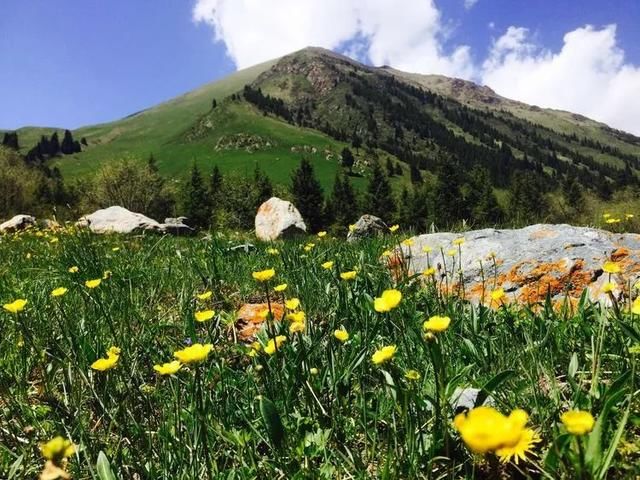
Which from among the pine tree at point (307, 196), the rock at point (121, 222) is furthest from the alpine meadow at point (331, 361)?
the pine tree at point (307, 196)

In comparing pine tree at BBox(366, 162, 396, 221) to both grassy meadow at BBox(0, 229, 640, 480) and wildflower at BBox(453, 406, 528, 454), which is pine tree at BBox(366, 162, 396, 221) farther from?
wildflower at BBox(453, 406, 528, 454)

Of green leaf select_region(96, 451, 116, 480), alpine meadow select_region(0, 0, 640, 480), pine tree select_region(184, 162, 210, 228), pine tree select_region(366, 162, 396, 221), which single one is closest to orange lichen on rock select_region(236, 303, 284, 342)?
alpine meadow select_region(0, 0, 640, 480)

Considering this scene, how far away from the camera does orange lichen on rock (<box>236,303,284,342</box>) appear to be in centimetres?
367

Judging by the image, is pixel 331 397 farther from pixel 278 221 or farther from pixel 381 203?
pixel 381 203

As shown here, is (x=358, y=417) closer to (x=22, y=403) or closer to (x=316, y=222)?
(x=22, y=403)

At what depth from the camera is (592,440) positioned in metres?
1.25

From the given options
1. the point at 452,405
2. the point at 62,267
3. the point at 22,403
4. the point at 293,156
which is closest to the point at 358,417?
the point at 452,405

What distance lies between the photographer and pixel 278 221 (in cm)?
1962

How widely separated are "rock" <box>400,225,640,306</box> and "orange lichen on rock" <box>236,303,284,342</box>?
3.79 ft

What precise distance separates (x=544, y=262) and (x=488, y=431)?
414 centimetres

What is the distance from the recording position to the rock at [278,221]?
1922 centimetres

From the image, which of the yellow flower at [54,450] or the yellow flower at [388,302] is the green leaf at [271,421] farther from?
the yellow flower at [54,450]

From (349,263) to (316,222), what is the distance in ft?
259

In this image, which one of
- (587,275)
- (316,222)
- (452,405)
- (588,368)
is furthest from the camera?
(316,222)
